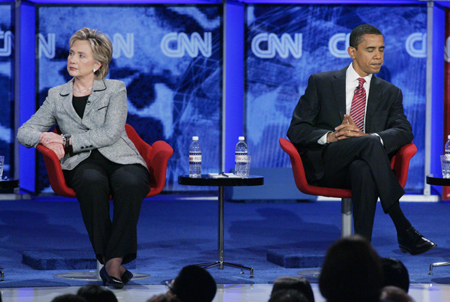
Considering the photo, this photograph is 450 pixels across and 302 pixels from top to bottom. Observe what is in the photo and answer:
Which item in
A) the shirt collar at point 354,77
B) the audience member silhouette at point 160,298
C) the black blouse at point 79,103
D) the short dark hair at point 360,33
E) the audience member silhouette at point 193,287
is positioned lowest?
the audience member silhouette at point 193,287

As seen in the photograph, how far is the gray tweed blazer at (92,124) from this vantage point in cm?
341

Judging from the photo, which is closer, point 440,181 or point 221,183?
point 221,183

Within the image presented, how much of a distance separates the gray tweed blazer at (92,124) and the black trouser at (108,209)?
6.1 inches

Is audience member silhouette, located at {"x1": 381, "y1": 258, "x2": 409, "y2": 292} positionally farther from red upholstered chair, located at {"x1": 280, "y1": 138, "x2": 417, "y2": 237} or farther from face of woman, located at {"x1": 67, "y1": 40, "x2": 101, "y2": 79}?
face of woman, located at {"x1": 67, "y1": 40, "x2": 101, "y2": 79}

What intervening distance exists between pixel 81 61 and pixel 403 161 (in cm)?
182

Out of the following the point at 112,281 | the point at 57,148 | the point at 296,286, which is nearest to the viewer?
the point at 296,286

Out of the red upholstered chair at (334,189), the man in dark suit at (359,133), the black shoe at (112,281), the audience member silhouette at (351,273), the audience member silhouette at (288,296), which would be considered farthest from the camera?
the red upholstered chair at (334,189)

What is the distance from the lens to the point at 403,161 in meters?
3.55

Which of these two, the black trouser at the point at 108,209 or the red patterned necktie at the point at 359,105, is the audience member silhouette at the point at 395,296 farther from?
the red patterned necktie at the point at 359,105

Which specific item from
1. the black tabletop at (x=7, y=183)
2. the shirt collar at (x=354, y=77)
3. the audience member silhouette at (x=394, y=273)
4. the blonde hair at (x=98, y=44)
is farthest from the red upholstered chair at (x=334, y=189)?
the audience member silhouette at (x=394, y=273)

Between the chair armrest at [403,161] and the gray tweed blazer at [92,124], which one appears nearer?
the gray tweed blazer at [92,124]

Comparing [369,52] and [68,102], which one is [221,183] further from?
[369,52]

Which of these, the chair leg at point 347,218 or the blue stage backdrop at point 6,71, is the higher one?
the blue stage backdrop at point 6,71

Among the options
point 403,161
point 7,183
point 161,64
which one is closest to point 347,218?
point 403,161
